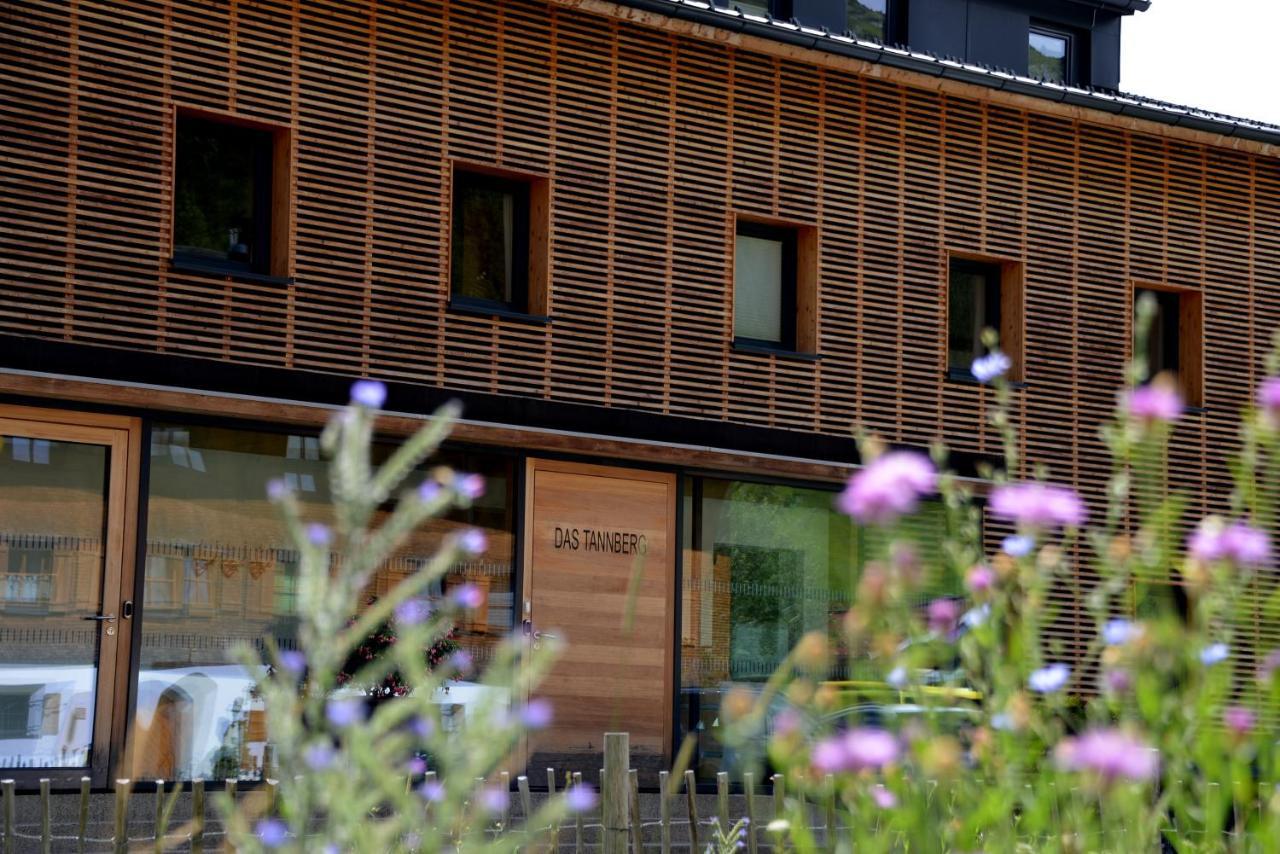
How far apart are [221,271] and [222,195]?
2.22ft

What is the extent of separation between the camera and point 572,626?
12.8 metres

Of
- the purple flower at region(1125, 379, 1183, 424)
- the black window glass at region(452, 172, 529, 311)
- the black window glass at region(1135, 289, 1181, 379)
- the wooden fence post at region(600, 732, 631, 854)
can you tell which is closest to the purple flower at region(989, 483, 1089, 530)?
the purple flower at region(1125, 379, 1183, 424)

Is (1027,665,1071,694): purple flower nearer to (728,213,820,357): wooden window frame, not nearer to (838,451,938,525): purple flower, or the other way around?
(838,451,938,525): purple flower

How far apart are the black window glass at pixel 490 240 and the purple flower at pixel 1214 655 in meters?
10.5

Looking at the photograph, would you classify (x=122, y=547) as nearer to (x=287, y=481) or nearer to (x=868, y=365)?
(x=287, y=481)

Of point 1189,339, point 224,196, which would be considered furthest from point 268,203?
point 1189,339

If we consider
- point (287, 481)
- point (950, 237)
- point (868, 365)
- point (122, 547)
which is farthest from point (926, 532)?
point (122, 547)

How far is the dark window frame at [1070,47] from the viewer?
18.7m

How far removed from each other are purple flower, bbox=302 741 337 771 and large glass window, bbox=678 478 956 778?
10806 millimetres

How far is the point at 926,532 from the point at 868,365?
1.41m

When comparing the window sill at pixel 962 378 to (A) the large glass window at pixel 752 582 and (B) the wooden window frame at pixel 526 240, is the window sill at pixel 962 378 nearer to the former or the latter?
(A) the large glass window at pixel 752 582

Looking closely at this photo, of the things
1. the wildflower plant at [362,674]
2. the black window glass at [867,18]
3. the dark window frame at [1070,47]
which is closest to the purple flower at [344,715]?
the wildflower plant at [362,674]

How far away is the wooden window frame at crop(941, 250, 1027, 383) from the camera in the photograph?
1489 cm

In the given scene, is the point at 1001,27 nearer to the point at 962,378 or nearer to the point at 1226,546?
the point at 962,378
